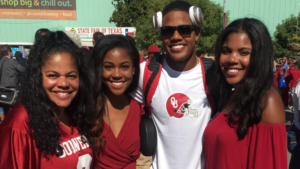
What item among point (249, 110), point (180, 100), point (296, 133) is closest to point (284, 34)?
point (296, 133)

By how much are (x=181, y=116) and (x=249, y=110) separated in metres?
0.64

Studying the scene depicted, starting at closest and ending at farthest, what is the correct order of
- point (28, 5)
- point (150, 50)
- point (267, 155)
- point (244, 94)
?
point (267, 155) < point (244, 94) < point (150, 50) < point (28, 5)

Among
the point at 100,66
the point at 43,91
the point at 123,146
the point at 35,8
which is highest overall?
the point at 35,8

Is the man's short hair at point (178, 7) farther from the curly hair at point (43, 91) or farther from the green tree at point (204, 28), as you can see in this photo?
the green tree at point (204, 28)

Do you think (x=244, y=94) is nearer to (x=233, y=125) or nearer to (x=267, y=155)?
(x=233, y=125)

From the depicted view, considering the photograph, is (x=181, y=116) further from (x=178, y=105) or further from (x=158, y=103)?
(x=158, y=103)

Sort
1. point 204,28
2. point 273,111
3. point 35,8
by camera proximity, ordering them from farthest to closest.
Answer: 1. point 35,8
2. point 204,28
3. point 273,111

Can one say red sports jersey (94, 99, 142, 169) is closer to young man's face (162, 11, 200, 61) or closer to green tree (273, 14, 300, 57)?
young man's face (162, 11, 200, 61)

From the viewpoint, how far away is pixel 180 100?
230cm

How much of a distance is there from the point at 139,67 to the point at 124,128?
582mm

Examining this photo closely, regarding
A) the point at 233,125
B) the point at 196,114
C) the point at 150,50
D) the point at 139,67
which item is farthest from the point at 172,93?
the point at 150,50

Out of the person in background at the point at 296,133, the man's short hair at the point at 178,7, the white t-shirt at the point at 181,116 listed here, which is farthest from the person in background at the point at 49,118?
the person in background at the point at 296,133

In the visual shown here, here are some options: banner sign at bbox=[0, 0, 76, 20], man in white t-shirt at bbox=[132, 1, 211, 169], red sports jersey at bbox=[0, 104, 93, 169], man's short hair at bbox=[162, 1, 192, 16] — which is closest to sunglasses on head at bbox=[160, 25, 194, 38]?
man in white t-shirt at bbox=[132, 1, 211, 169]

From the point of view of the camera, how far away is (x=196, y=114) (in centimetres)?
228
